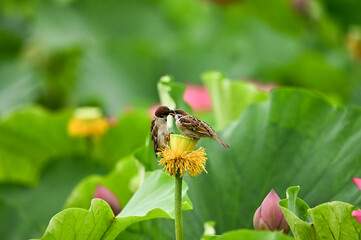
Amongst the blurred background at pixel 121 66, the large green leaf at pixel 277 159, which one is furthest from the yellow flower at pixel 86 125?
the large green leaf at pixel 277 159

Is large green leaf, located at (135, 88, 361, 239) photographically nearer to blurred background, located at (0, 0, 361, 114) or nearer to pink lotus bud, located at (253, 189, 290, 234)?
pink lotus bud, located at (253, 189, 290, 234)

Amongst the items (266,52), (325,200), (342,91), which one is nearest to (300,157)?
(325,200)

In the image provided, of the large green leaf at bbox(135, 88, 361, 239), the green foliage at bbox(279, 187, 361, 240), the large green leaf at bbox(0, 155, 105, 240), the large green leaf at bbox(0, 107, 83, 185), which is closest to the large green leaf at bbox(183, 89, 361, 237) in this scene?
the large green leaf at bbox(135, 88, 361, 239)

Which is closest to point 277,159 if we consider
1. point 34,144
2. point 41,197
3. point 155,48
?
point 41,197

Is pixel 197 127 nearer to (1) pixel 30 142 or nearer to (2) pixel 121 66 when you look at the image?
(1) pixel 30 142

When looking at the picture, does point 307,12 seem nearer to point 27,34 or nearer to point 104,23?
point 104,23

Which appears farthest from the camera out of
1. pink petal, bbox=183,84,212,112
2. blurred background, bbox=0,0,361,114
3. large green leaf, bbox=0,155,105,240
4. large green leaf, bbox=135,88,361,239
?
blurred background, bbox=0,0,361,114
